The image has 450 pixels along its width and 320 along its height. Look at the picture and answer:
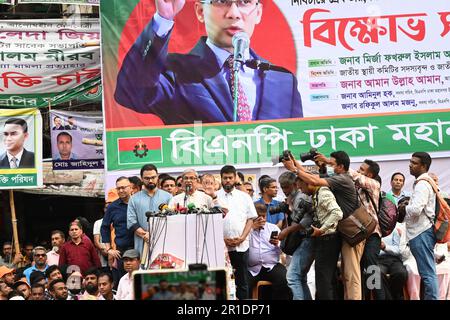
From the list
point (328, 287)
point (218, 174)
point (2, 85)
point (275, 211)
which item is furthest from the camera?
point (2, 85)

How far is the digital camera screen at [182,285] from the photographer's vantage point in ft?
20.1

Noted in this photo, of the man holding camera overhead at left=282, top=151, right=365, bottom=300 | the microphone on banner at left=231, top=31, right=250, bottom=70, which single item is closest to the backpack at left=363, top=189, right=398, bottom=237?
the man holding camera overhead at left=282, top=151, right=365, bottom=300

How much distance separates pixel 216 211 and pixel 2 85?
6.01 metres

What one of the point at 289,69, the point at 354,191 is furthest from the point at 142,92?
the point at 354,191

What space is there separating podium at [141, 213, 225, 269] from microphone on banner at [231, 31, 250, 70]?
181 inches

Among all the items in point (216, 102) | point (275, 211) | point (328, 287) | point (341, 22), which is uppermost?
point (341, 22)

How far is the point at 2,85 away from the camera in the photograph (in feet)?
49.5

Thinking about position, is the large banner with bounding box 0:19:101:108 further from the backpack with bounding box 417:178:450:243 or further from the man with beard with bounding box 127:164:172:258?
the backpack with bounding box 417:178:450:243

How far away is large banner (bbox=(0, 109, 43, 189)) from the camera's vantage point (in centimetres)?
1482

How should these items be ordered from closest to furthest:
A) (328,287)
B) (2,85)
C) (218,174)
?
(328,287) < (218,174) < (2,85)

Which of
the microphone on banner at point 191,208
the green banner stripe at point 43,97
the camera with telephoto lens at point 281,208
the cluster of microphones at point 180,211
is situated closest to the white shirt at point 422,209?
the camera with telephoto lens at point 281,208

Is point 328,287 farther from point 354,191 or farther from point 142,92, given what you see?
point 142,92

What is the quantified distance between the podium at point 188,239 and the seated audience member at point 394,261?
1.97 meters

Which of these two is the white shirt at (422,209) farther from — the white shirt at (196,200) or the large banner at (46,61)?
the large banner at (46,61)
